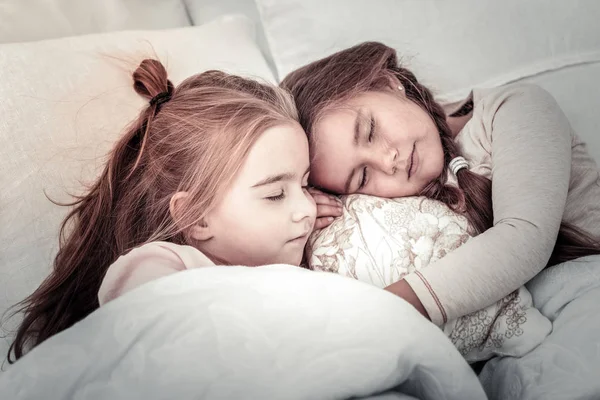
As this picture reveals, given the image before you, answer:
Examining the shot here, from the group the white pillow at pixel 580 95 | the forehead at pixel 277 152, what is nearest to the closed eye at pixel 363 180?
the forehead at pixel 277 152

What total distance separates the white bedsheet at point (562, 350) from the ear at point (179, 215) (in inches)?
13.5

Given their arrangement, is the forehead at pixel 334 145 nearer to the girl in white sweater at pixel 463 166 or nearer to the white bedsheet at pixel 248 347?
the girl in white sweater at pixel 463 166

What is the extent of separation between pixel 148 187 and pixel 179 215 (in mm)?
54

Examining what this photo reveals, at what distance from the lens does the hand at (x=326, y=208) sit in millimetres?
709

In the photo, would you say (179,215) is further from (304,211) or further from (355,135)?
(355,135)

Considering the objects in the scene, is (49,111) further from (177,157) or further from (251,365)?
(251,365)

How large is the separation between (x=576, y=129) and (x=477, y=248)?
1.34ft

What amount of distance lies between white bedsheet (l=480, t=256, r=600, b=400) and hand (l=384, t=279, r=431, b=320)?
0.10 meters

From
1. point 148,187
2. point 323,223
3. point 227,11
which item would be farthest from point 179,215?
point 227,11

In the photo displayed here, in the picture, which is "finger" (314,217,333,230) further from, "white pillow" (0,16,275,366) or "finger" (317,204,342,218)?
"white pillow" (0,16,275,366)

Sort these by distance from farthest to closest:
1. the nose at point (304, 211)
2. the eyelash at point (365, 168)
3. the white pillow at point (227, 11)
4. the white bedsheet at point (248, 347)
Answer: the white pillow at point (227, 11) < the eyelash at point (365, 168) < the nose at point (304, 211) < the white bedsheet at point (248, 347)

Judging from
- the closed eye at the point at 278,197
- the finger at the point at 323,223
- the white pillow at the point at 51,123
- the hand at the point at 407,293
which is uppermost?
the white pillow at the point at 51,123

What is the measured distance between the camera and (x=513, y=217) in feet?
2.13

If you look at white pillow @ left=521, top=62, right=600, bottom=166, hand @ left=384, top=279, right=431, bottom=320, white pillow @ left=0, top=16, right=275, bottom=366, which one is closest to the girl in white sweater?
hand @ left=384, top=279, right=431, bottom=320
